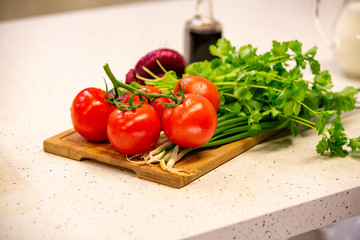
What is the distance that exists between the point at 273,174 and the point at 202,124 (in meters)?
0.19

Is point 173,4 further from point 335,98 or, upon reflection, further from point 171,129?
point 171,129

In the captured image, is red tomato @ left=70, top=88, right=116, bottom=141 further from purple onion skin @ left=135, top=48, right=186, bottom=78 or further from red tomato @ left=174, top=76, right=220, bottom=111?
purple onion skin @ left=135, top=48, right=186, bottom=78

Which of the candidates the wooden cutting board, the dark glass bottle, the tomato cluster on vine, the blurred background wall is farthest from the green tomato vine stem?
the blurred background wall

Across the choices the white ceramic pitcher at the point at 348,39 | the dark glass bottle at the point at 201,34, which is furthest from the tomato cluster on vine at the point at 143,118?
the white ceramic pitcher at the point at 348,39

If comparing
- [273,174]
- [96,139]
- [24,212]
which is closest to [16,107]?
[96,139]

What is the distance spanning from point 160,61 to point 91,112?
361mm

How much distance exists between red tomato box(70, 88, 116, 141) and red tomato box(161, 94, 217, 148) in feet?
0.43

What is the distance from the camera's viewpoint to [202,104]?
1061 mm

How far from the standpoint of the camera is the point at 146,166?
3.48ft


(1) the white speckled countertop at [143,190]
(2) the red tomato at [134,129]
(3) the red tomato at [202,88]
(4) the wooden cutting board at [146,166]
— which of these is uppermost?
(3) the red tomato at [202,88]

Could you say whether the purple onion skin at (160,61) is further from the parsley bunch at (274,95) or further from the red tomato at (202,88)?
the red tomato at (202,88)

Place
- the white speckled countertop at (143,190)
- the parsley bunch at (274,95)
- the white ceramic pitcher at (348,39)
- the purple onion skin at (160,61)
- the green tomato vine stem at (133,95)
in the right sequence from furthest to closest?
the white ceramic pitcher at (348,39) → the purple onion skin at (160,61) → the parsley bunch at (274,95) → the green tomato vine stem at (133,95) → the white speckled countertop at (143,190)

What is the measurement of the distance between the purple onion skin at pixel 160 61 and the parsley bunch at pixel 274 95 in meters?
0.08

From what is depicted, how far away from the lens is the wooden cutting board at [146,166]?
105 cm
